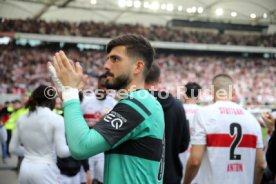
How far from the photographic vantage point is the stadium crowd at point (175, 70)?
83.1 ft

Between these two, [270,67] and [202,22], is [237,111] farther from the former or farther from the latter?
[270,67]

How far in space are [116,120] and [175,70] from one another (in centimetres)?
3074

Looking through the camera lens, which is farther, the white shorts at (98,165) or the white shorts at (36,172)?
the white shorts at (98,165)

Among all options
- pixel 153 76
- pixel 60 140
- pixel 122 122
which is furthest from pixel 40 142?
pixel 122 122

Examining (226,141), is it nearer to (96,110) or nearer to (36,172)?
(36,172)

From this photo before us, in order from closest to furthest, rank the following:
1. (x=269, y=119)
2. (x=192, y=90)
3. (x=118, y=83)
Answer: (x=118, y=83)
(x=269, y=119)
(x=192, y=90)

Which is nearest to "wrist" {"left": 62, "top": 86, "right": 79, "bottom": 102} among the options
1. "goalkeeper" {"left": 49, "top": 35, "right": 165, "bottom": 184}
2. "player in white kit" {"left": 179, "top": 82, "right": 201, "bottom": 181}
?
"goalkeeper" {"left": 49, "top": 35, "right": 165, "bottom": 184}

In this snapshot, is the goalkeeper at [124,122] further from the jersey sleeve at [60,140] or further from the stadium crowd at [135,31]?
the stadium crowd at [135,31]

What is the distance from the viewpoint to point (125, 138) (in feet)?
6.08

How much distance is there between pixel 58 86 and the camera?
73.3 inches

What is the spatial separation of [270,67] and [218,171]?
111ft

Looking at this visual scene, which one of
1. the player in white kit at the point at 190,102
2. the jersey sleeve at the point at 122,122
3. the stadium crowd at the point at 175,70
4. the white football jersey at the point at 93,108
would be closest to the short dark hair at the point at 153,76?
the player in white kit at the point at 190,102

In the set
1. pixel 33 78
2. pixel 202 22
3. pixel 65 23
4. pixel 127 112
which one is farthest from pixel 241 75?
pixel 127 112

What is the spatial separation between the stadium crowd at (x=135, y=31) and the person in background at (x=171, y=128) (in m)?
23.1
